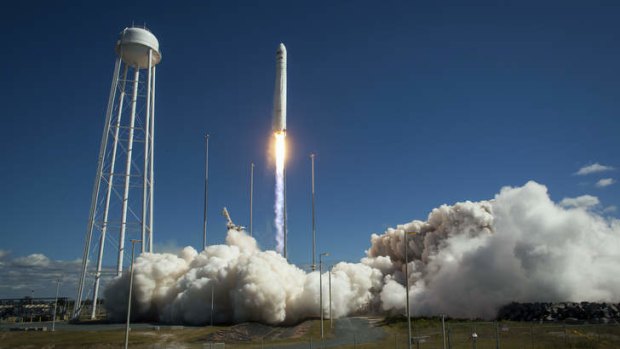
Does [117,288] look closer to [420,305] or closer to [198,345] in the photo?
[198,345]

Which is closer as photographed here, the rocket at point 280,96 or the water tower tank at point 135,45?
the water tower tank at point 135,45

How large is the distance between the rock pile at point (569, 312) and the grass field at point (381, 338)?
367 inches

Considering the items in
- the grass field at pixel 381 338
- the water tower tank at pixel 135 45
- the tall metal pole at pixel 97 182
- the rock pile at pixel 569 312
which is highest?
the water tower tank at pixel 135 45

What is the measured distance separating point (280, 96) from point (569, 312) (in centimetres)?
5605

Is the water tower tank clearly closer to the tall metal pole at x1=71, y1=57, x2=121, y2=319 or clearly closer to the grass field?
the tall metal pole at x1=71, y1=57, x2=121, y2=319

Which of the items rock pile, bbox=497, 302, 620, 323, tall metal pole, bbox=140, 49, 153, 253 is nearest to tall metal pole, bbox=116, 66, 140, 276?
tall metal pole, bbox=140, 49, 153, 253

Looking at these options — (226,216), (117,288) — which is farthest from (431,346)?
(226,216)

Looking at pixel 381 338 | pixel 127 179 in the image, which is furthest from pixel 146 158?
pixel 381 338

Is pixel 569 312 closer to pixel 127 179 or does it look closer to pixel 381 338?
pixel 381 338

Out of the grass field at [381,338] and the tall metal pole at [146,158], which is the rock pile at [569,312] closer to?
the grass field at [381,338]

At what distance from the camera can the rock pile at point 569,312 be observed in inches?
2793

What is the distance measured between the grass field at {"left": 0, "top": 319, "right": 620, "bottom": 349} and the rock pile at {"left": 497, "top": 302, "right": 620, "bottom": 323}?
932 centimetres

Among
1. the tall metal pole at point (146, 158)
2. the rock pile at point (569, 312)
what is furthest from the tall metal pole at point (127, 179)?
the rock pile at point (569, 312)

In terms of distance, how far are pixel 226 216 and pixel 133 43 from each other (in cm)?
5079
